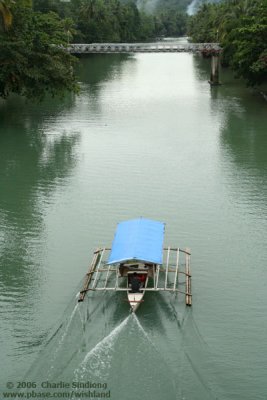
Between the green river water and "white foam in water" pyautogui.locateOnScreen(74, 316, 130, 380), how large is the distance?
4cm

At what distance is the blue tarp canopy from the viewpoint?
1831 centimetres

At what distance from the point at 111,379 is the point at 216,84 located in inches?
1912

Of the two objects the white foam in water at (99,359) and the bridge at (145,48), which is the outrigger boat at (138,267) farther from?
the bridge at (145,48)

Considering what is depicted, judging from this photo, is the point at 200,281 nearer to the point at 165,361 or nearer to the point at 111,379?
the point at 165,361

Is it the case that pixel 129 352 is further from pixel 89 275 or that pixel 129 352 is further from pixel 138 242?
pixel 138 242

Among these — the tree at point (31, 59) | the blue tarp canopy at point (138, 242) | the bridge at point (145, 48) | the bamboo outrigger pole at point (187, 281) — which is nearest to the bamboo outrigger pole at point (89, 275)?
the blue tarp canopy at point (138, 242)

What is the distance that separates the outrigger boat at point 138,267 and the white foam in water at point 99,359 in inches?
60.9

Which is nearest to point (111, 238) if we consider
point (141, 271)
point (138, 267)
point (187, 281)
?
point (138, 267)

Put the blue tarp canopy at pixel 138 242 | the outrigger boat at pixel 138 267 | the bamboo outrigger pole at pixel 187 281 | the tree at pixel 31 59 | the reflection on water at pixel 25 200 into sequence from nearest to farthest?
the reflection on water at pixel 25 200, the bamboo outrigger pole at pixel 187 281, the outrigger boat at pixel 138 267, the blue tarp canopy at pixel 138 242, the tree at pixel 31 59

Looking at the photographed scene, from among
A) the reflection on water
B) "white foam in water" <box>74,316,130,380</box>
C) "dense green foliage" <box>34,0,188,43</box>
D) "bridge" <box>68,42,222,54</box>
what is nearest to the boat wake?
"white foam in water" <box>74,316,130,380</box>

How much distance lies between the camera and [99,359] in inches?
594

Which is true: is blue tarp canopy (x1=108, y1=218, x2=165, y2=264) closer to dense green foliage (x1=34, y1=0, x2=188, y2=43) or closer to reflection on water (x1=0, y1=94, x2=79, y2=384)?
reflection on water (x1=0, y1=94, x2=79, y2=384)

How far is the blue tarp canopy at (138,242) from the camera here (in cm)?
1831

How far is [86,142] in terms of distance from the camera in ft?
121
